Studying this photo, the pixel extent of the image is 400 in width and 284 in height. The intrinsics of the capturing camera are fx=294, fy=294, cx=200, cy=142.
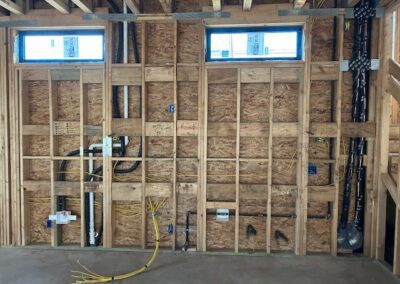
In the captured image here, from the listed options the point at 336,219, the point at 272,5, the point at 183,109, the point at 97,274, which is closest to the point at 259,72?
the point at 272,5

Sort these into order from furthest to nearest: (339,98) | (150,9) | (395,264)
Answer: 1. (150,9)
2. (339,98)
3. (395,264)

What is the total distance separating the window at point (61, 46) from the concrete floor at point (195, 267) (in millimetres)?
2491

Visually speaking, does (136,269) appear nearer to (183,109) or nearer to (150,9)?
(183,109)

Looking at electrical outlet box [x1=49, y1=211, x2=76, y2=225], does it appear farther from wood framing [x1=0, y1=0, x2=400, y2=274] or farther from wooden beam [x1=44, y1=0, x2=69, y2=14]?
wooden beam [x1=44, y1=0, x2=69, y2=14]

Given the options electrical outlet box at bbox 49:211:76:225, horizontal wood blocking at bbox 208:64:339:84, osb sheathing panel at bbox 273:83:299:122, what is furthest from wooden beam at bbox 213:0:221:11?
electrical outlet box at bbox 49:211:76:225

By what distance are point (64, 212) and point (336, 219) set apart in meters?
3.48

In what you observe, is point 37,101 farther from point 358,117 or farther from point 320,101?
point 358,117

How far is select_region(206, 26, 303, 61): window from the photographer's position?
3672 mm

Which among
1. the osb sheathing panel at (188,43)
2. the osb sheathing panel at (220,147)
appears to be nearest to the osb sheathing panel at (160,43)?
the osb sheathing panel at (188,43)

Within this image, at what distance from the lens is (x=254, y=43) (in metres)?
3.70

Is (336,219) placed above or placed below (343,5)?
below

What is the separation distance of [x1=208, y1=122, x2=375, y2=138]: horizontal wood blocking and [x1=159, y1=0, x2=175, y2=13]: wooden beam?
1492mm

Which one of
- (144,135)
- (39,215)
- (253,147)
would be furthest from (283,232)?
(39,215)

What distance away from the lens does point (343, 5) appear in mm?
3607
